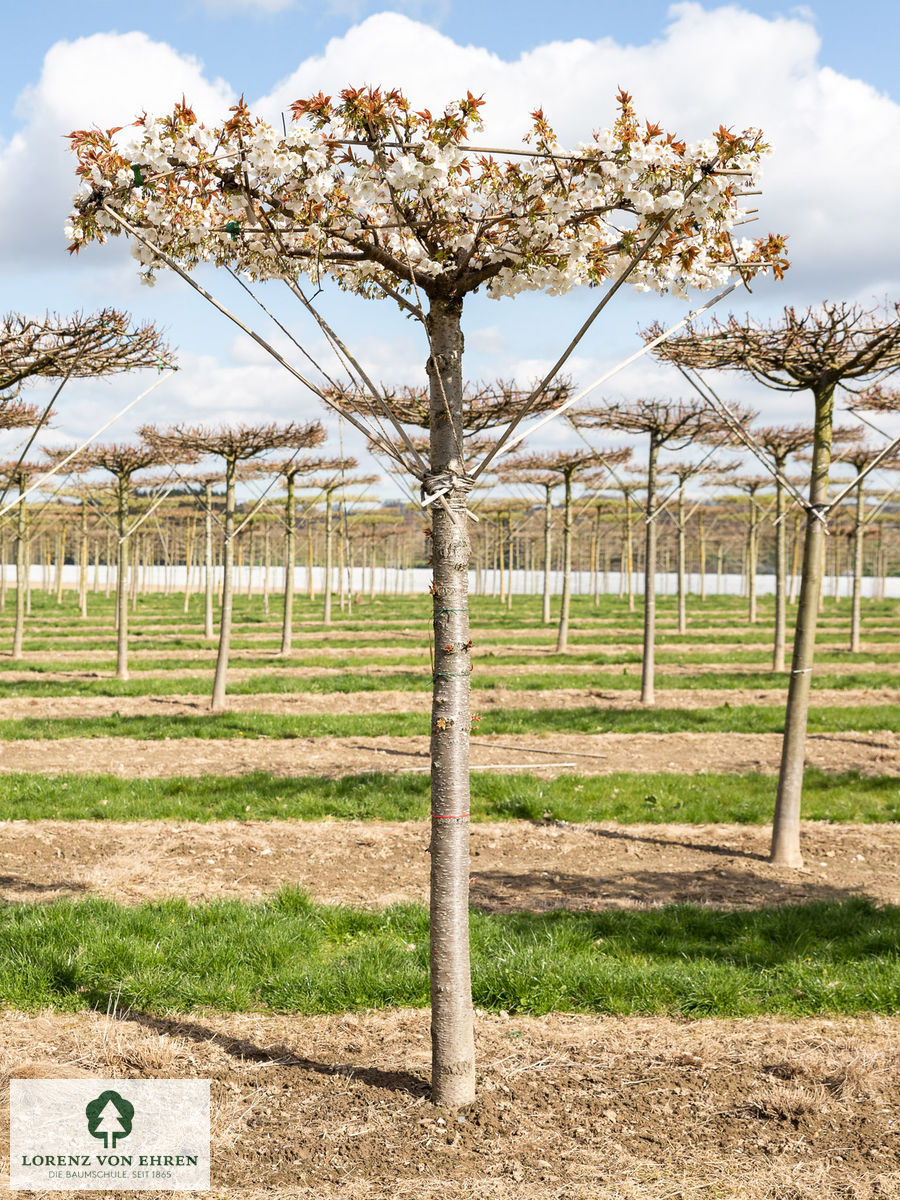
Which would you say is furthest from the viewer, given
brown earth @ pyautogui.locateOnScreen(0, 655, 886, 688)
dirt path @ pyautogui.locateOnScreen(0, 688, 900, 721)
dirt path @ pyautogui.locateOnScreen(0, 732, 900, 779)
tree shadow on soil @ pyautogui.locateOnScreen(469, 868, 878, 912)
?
brown earth @ pyautogui.locateOnScreen(0, 655, 886, 688)

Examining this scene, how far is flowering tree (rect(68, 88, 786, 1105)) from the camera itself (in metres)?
3.73

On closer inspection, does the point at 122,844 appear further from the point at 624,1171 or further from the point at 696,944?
the point at 624,1171

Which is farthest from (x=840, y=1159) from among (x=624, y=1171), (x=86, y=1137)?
(x=86, y=1137)

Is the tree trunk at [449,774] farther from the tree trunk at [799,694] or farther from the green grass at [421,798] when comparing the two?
the green grass at [421,798]

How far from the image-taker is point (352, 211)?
3.98 metres

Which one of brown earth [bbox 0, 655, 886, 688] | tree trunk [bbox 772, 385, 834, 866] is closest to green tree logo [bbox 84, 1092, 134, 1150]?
tree trunk [bbox 772, 385, 834, 866]

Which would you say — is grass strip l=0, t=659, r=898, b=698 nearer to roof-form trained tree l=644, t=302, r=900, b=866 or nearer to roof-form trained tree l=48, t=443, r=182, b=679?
roof-form trained tree l=48, t=443, r=182, b=679

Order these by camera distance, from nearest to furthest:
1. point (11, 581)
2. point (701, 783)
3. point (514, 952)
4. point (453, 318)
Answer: point (453, 318) → point (514, 952) → point (701, 783) → point (11, 581)

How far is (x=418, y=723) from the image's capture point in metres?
14.0

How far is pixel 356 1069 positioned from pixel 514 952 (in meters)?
1.46


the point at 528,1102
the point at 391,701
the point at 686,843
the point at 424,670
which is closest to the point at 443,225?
the point at 528,1102

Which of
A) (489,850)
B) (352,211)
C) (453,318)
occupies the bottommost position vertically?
(489,850)

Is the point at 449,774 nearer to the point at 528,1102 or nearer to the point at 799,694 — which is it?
the point at 528,1102

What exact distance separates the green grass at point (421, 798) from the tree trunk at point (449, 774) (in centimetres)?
505
